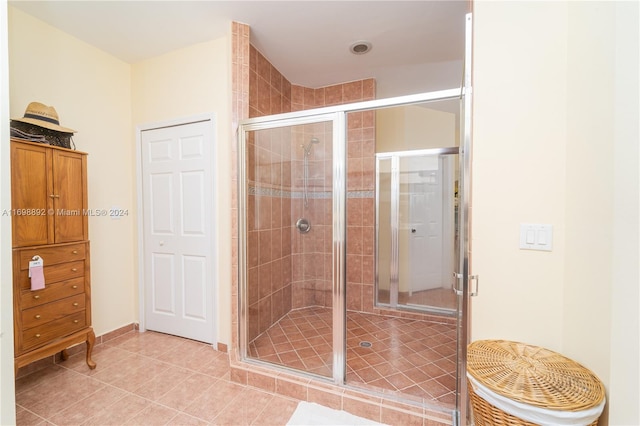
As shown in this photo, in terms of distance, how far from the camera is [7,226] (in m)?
1.15

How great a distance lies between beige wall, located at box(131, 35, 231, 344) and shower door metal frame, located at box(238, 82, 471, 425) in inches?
7.8

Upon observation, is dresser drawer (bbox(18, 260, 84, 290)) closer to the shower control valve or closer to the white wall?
the white wall

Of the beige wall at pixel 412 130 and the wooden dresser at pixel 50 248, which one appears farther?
the beige wall at pixel 412 130

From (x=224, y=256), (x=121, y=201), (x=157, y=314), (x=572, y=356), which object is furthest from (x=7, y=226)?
(x=572, y=356)

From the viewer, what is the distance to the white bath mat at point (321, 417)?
1.46 m

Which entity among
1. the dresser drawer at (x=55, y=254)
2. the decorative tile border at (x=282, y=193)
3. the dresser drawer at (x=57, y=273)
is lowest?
the dresser drawer at (x=57, y=273)

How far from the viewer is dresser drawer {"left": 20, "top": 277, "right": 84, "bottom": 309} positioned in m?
1.61

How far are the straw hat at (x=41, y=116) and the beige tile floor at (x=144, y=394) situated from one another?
1788 mm

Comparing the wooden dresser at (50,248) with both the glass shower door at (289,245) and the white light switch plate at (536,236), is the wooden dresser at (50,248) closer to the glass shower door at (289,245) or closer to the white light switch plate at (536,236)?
the glass shower door at (289,245)

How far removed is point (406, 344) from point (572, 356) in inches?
54.8

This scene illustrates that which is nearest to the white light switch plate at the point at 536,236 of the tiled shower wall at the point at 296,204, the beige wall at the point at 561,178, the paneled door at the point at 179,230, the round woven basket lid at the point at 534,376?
the beige wall at the point at 561,178

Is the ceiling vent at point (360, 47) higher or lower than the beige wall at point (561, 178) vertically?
higher

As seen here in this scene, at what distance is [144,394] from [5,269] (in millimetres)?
1152

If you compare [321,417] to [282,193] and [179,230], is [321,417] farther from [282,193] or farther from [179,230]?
[179,230]
